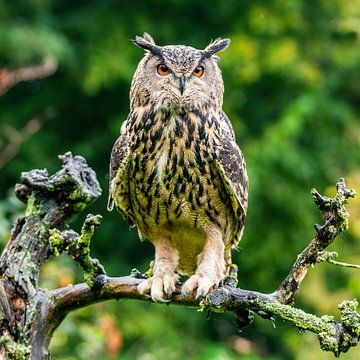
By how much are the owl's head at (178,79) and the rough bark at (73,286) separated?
0.44m

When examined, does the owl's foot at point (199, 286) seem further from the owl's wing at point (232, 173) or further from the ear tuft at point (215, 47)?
the ear tuft at point (215, 47)

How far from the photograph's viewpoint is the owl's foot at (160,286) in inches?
146

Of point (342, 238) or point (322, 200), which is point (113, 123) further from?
point (322, 200)

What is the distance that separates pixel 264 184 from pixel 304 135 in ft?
3.62

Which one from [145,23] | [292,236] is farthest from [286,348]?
[145,23]

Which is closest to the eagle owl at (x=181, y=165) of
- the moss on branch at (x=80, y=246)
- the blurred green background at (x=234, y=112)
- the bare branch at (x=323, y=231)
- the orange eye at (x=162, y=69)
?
the orange eye at (x=162, y=69)

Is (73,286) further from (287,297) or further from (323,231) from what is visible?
(323,231)

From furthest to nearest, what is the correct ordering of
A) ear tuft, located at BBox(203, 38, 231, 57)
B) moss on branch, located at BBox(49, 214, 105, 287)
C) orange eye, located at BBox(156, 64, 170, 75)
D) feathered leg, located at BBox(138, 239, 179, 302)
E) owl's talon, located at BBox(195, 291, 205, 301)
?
ear tuft, located at BBox(203, 38, 231, 57)
orange eye, located at BBox(156, 64, 170, 75)
feathered leg, located at BBox(138, 239, 179, 302)
owl's talon, located at BBox(195, 291, 205, 301)
moss on branch, located at BBox(49, 214, 105, 287)

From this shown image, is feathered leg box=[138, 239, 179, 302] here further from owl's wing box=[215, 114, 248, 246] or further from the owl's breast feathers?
owl's wing box=[215, 114, 248, 246]

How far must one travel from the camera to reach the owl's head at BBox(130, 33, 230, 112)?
3.94 metres

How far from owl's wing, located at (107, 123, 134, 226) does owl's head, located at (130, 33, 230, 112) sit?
20 cm

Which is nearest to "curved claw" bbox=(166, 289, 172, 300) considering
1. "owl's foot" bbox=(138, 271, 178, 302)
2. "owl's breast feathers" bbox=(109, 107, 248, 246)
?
"owl's foot" bbox=(138, 271, 178, 302)

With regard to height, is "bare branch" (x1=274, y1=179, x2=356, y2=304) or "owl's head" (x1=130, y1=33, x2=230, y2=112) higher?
"owl's head" (x1=130, y1=33, x2=230, y2=112)

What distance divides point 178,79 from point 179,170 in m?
0.37
